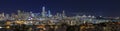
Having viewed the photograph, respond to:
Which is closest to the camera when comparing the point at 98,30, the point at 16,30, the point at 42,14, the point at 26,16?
the point at 16,30

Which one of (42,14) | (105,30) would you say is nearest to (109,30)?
(105,30)

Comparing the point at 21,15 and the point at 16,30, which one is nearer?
the point at 16,30

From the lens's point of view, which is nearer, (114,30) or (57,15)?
(114,30)

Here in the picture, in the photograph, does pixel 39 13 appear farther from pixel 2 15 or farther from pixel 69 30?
pixel 69 30

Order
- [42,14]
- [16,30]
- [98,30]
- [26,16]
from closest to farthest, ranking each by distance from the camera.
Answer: [16,30] < [98,30] < [26,16] < [42,14]

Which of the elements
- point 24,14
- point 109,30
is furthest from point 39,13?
point 109,30

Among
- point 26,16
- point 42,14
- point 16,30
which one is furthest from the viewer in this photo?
point 42,14

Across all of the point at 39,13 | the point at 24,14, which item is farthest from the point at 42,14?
the point at 24,14

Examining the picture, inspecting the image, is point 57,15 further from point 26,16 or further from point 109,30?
point 109,30
